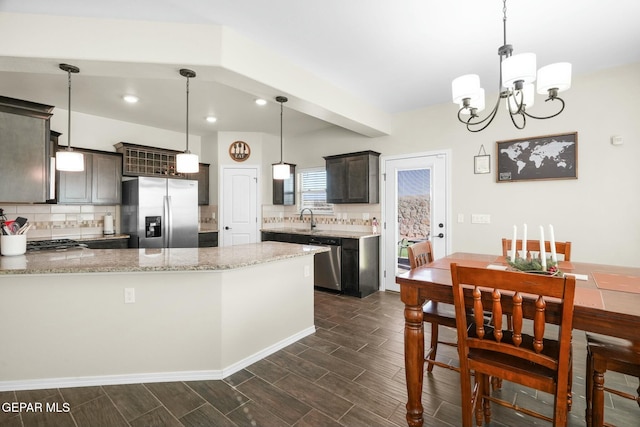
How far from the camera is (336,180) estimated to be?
191 inches

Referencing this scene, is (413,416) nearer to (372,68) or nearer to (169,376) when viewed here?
(169,376)

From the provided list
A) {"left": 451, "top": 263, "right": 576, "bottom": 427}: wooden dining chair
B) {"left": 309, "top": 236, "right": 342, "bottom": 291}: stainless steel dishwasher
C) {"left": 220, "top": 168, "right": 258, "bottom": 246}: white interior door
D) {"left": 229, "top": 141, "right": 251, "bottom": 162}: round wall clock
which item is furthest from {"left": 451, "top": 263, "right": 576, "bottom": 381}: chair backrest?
{"left": 229, "top": 141, "right": 251, "bottom": 162}: round wall clock

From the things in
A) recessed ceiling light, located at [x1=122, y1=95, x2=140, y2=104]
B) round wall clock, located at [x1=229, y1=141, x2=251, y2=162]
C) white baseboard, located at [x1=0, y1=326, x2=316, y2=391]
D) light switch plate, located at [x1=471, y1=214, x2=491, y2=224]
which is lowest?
white baseboard, located at [x1=0, y1=326, x2=316, y2=391]

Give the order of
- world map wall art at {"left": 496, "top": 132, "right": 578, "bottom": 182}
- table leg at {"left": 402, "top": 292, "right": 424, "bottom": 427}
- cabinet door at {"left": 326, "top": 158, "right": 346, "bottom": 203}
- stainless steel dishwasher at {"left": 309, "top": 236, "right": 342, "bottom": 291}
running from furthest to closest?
cabinet door at {"left": 326, "top": 158, "right": 346, "bottom": 203}
stainless steel dishwasher at {"left": 309, "top": 236, "right": 342, "bottom": 291}
world map wall art at {"left": 496, "top": 132, "right": 578, "bottom": 182}
table leg at {"left": 402, "top": 292, "right": 424, "bottom": 427}

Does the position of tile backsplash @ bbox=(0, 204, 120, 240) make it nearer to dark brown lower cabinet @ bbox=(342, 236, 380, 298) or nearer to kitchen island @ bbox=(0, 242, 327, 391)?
kitchen island @ bbox=(0, 242, 327, 391)

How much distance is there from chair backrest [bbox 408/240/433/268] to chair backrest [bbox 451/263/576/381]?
0.62 m

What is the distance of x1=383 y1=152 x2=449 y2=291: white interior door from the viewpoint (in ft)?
13.5

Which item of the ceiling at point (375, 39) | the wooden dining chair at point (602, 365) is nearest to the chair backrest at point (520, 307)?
the wooden dining chair at point (602, 365)

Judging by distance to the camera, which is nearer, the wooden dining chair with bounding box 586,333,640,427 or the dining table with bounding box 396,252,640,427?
the dining table with bounding box 396,252,640,427

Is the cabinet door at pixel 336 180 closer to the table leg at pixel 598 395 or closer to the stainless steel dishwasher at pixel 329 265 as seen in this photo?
the stainless steel dishwasher at pixel 329 265

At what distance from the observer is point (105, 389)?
6.89 feet

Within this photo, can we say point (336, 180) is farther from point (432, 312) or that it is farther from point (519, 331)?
point (519, 331)

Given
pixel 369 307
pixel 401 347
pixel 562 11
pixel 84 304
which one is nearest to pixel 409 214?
pixel 369 307

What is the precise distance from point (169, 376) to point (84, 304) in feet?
2.59
